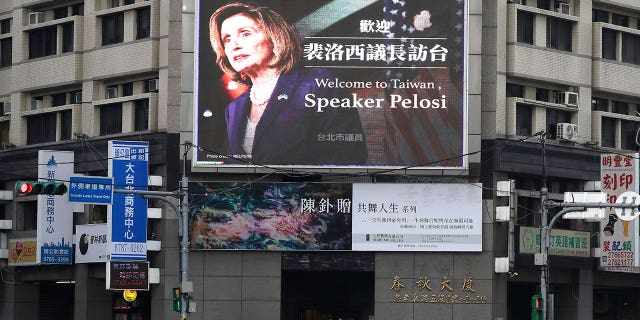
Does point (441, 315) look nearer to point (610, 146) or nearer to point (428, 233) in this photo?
point (428, 233)

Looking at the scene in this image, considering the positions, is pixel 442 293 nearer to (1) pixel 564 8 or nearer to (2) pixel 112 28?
(1) pixel 564 8

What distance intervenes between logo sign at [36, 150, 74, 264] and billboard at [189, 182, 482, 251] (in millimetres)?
7051

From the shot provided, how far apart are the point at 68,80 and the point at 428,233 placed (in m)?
17.8

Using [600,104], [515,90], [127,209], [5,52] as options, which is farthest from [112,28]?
[600,104]

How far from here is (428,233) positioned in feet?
190

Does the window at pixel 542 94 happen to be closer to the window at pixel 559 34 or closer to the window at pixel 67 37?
the window at pixel 559 34

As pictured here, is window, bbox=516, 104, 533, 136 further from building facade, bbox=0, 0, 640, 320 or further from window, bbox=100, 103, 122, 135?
window, bbox=100, 103, 122, 135

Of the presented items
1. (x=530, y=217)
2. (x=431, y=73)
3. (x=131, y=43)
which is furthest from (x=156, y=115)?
(x=530, y=217)

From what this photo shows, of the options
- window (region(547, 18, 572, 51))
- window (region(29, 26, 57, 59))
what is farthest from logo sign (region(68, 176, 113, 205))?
window (region(547, 18, 572, 51))

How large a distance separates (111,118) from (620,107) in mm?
22536

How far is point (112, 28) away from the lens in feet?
208

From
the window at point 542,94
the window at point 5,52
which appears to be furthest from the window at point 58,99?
the window at point 542,94

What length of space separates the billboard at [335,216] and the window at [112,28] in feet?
29.2

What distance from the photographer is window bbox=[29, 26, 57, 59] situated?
6594 cm
